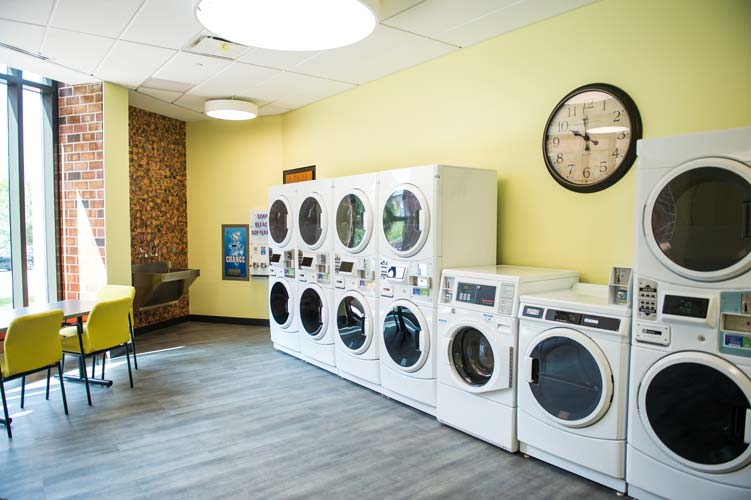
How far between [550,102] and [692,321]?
1.84 metres

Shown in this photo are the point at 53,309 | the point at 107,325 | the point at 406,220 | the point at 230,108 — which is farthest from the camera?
the point at 230,108

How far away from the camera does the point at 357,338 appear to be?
4.00 m

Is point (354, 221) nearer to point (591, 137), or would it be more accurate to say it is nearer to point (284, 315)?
point (284, 315)

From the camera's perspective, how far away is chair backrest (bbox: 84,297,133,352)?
3611 mm

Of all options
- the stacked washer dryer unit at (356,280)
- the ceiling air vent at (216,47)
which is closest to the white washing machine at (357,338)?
the stacked washer dryer unit at (356,280)

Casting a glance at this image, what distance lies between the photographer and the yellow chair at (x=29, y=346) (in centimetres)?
296

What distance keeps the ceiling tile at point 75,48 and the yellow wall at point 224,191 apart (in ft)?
7.41

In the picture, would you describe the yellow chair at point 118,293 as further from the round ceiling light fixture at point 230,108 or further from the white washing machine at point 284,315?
the round ceiling light fixture at point 230,108

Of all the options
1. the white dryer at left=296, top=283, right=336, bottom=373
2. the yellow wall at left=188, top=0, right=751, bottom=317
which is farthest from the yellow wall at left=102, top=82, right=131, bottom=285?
the yellow wall at left=188, top=0, right=751, bottom=317

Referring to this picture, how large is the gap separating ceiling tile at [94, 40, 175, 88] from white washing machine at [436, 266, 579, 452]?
3039 millimetres

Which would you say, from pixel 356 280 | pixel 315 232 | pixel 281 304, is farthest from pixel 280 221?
pixel 356 280

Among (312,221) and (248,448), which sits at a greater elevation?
(312,221)

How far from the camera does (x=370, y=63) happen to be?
4199 mm

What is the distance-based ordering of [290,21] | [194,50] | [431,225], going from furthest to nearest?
[194,50], [431,225], [290,21]
